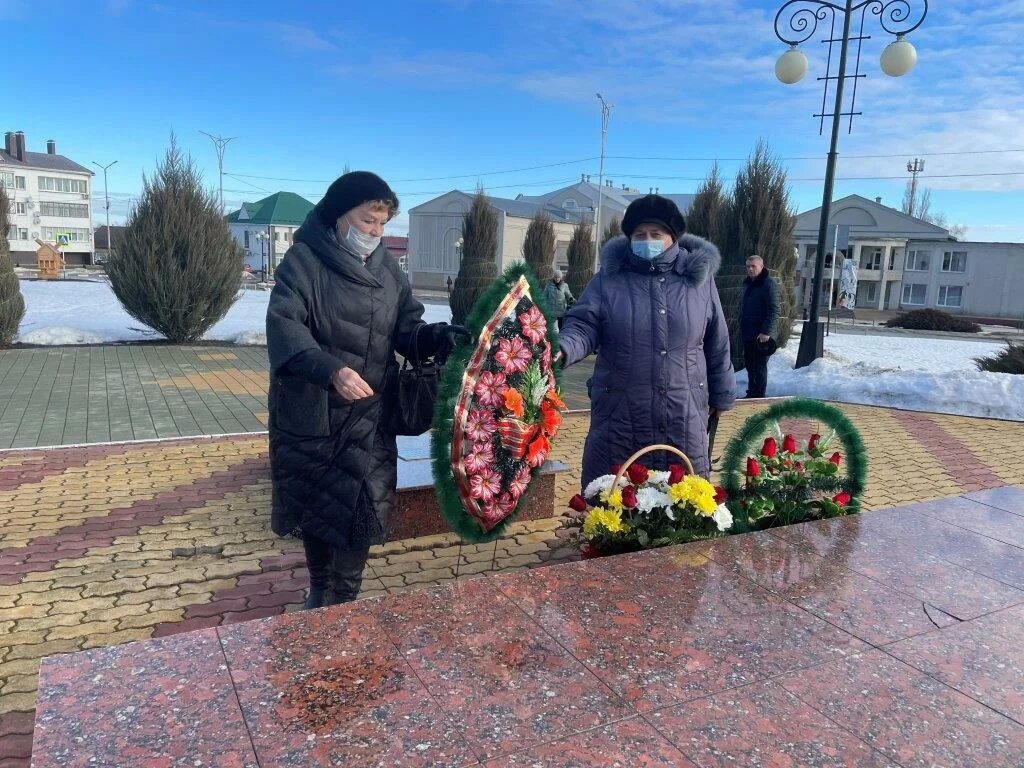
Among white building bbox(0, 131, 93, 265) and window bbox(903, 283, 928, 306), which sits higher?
white building bbox(0, 131, 93, 265)

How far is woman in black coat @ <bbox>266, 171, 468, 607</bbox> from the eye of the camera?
2553 millimetres

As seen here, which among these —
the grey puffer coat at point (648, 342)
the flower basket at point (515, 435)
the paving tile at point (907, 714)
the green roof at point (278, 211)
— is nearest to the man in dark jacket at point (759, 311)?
the grey puffer coat at point (648, 342)

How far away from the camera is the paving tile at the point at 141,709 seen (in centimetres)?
155

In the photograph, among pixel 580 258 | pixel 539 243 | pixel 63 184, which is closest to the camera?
pixel 539 243

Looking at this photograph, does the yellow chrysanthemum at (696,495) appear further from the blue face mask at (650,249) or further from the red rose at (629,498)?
the blue face mask at (650,249)

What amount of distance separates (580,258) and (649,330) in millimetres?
20282

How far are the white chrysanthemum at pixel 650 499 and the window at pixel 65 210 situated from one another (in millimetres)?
72977

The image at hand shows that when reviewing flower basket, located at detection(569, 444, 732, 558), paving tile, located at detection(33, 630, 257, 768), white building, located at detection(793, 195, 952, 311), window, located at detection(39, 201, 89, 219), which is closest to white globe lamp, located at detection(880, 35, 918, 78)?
flower basket, located at detection(569, 444, 732, 558)

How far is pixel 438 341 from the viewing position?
2869mm

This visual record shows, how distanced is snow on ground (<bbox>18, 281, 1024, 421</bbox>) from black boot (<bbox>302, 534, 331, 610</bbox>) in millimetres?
8334

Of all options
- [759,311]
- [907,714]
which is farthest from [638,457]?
[759,311]

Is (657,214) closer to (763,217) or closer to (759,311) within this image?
(759,311)

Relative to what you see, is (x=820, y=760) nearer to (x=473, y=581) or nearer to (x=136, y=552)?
(x=473, y=581)

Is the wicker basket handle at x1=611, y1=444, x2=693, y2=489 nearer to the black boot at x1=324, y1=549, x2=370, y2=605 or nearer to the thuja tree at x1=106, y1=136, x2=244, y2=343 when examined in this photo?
the black boot at x1=324, y1=549, x2=370, y2=605
